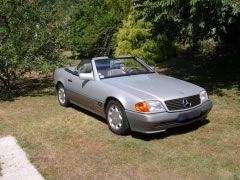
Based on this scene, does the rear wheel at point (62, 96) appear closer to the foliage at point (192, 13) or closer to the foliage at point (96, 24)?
the foliage at point (192, 13)

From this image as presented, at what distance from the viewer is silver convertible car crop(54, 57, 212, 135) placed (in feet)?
24.2

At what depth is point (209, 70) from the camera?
14008 mm

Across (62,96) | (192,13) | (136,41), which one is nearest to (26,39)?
(62,96)

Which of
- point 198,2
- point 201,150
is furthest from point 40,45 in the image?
point 201,150

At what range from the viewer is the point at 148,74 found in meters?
9.12

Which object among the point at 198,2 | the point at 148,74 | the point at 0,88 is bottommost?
the point at 0,88

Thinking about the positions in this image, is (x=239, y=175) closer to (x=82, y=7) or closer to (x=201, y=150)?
(x=201, y=150)

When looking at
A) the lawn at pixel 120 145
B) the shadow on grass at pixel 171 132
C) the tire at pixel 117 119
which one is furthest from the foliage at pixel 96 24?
the shadow on grass at pixel 171 132

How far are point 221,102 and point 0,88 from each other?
680cm

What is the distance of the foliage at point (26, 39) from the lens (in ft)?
39.9

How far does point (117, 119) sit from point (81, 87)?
1567 mm

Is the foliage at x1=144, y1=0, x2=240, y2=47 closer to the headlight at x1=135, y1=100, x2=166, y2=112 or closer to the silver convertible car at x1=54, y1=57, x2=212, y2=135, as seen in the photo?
the silver convertible car at x1=54, y1=57, x2=212, y2=135

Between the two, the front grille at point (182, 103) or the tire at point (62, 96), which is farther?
the tire at point (62, 96)

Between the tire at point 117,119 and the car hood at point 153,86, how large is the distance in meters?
0.34
